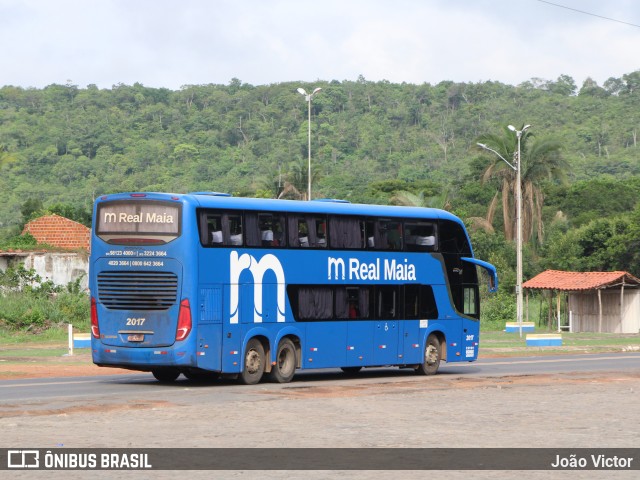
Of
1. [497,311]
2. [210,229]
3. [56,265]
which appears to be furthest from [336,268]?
[497,311]

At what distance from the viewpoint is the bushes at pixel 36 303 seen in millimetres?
49062

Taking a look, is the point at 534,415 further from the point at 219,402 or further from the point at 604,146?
the point at 604,146

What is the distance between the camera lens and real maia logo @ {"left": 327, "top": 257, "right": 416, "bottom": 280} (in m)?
27.2

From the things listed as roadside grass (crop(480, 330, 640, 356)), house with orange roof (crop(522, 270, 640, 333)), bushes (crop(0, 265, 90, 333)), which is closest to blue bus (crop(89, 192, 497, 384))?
roadside grass (crop(480, 330, 640, 356))

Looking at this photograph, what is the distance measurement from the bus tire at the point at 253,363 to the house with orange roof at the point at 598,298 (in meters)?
35.0

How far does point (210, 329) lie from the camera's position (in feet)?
79.8

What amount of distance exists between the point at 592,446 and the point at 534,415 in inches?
162

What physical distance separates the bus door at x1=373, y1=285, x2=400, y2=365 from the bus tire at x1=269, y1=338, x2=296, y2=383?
8.88 ft

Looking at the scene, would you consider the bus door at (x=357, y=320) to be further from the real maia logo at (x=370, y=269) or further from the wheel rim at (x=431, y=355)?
the wheel rim at (x=431, y=355)

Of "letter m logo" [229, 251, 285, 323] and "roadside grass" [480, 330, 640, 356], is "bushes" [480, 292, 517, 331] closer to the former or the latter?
"roadside grass" [480, 330, 640, 356]

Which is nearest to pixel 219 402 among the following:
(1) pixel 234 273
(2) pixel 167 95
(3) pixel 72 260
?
(1) pixel 234 273

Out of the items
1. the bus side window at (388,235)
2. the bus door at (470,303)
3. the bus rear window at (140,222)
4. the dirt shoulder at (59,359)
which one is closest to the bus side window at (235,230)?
the bus rear window at (140,222)

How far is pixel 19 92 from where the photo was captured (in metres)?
196

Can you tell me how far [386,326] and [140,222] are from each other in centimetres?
733
